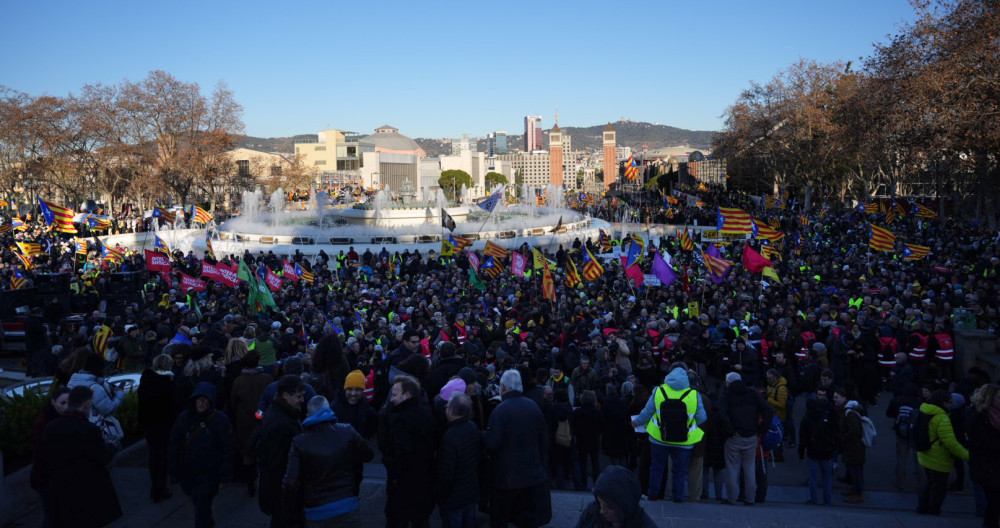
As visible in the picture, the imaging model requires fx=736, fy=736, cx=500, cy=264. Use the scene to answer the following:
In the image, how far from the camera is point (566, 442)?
21.9 feet

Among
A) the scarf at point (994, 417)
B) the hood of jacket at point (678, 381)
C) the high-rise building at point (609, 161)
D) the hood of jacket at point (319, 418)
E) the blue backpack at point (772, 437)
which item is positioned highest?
the high-rise building at point (609, 161)

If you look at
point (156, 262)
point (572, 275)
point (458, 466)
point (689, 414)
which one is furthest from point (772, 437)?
point (156, 262)

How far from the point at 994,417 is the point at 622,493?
12.6ft

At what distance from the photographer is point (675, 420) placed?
6.00 meters

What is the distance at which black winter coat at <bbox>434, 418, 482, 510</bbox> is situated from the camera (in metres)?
4.66

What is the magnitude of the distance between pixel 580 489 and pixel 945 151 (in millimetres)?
24298

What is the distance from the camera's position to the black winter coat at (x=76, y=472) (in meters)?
4.61

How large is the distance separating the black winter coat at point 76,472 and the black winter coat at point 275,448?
1.07m

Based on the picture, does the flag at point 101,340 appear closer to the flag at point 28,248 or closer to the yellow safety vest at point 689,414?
the yellow safety vest at point 689,414

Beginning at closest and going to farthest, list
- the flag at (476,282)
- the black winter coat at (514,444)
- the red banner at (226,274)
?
the black winter coat at (514,444) < the red banner at (226,274) < the flag at (476,282)

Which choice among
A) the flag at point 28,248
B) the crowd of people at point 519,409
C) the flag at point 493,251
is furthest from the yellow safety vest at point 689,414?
the flag at point 28,248

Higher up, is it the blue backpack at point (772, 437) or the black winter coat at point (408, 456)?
the black winter coat at point (408, 456)

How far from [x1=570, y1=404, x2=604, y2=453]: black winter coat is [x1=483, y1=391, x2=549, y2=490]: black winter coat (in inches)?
81.9

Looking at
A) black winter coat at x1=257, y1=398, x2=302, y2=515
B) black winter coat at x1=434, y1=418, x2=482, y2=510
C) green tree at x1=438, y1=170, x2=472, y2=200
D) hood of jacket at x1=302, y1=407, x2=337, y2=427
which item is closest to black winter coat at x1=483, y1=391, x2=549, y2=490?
black winter coat at x1=434, y1=418, x2=482, y2=510
